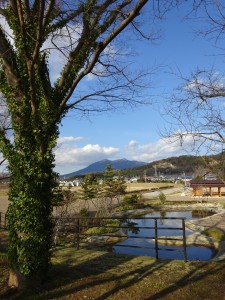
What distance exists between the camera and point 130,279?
6.90 m

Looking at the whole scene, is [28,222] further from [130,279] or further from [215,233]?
[215,233]

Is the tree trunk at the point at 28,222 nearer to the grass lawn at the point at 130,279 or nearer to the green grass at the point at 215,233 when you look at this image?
the grass lawn at the point at 130,279

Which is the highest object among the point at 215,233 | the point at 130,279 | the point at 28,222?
the point at 28,222

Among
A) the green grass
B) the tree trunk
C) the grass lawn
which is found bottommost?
the green grass

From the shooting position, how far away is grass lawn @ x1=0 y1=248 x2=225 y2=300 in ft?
20.1

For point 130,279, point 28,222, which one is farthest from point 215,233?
point 28,222

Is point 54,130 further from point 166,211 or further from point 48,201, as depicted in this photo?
point 166,211

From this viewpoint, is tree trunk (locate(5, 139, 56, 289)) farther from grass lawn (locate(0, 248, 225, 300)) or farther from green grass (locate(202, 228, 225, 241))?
green grass (locate(202, 228, 225, 241))

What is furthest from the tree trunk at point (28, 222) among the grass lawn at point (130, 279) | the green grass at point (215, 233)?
the green grass at point (215, 233)

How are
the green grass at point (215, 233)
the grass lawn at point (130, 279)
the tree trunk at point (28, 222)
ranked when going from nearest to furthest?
the grass lawn at point (130, 279)
the tree trunk at point (28, 222)
the green grass at point (215, 233)

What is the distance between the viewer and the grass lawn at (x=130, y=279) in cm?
Answer: 612

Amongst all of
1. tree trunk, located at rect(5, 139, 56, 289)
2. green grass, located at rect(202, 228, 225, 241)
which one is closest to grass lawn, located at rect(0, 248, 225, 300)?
tree trunk, located at rect(5, 139, 56, 289)

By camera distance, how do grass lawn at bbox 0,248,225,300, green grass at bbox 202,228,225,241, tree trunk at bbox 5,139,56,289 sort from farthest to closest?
green grass at bbox 202,228,225,241
tree trunk at bbox 5,139,56,289
grass lawn at bbox 0,248,225,300

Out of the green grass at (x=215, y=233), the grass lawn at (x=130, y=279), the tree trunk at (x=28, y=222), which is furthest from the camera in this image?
the green grass at (x=215, y=233)
